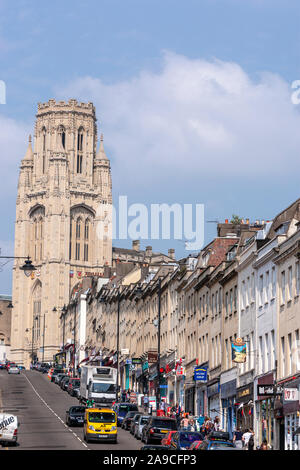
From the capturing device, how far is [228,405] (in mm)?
69438

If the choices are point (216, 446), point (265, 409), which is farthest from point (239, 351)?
point (216, 446)

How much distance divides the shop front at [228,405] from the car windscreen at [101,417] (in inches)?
392

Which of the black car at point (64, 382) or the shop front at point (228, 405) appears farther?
the black car at point (64, 382)

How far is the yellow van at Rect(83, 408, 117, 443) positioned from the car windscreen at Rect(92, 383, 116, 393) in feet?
97.3

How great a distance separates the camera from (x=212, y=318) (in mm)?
76250

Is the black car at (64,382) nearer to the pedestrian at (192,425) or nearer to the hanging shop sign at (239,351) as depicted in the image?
the pedestrian at (192,425)

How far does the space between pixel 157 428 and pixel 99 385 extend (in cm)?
3171

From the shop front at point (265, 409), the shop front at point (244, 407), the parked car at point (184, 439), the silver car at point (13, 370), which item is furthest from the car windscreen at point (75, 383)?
the parked car at point (184, 439)

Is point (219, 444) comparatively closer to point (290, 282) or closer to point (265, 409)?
point (290, 282)

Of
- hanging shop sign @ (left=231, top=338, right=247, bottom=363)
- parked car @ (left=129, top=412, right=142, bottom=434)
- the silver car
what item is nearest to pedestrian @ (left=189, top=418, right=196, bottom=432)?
parked car @ (left=129, top=412, right=142, bottom=434)

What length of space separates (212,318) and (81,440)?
769 inches

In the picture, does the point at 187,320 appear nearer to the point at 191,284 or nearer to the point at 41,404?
the point at 191,284

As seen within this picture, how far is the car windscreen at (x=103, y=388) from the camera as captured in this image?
8969 cm
